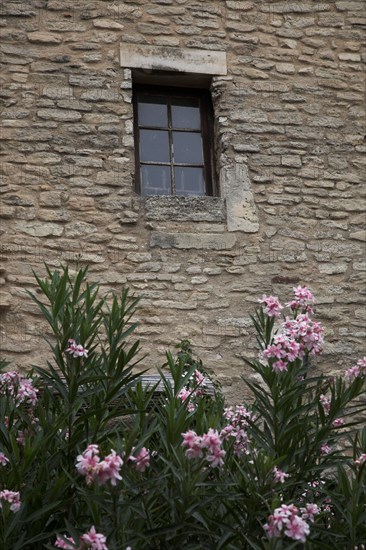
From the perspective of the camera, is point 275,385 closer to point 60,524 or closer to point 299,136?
point 60,524

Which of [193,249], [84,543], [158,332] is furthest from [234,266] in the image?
[84,543]

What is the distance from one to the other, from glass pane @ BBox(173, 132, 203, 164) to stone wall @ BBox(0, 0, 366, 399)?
6.7 inches

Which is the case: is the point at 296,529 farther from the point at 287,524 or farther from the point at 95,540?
the point at 95,540

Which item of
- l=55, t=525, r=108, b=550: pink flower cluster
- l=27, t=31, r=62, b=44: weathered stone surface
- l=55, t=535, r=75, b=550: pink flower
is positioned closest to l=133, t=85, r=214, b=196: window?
l=27, t=31, r=62, b=44: weathered stone surface

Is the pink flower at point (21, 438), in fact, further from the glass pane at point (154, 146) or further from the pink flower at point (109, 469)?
the glass pane at point (154, 146)

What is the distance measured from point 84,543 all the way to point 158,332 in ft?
9.94

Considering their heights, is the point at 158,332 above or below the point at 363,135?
below

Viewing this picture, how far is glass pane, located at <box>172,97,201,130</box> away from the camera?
6.45 meters

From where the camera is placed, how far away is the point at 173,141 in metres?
6.38

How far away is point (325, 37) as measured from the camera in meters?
6.59

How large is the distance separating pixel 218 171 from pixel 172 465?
137 inches

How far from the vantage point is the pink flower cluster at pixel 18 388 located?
3.60m

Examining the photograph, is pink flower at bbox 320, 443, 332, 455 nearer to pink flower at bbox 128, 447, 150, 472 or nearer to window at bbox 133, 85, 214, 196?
pink flower at bbox 128, 447, 150, 472

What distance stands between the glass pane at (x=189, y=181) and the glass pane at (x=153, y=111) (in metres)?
0.33
